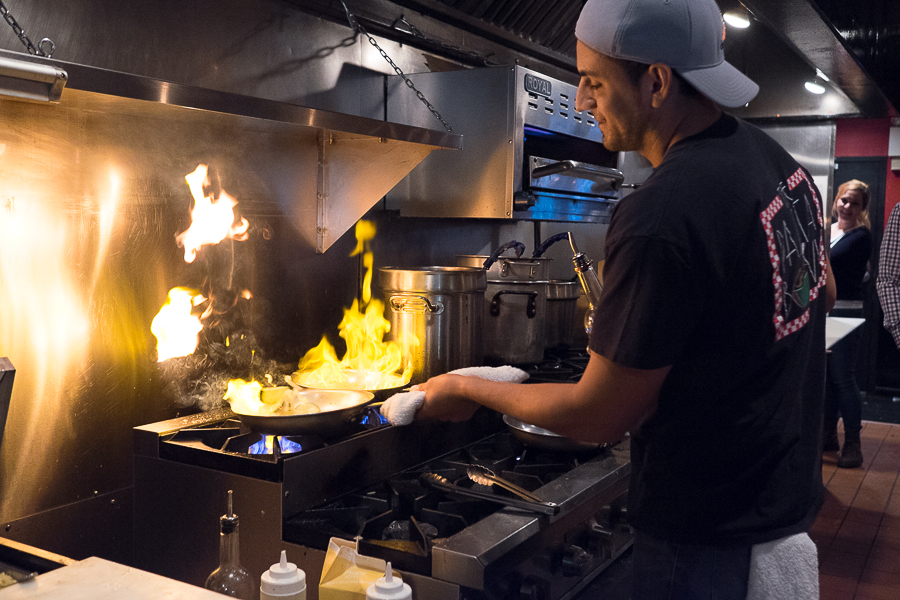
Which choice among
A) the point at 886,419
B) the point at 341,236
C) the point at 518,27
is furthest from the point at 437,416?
the point at 886,419

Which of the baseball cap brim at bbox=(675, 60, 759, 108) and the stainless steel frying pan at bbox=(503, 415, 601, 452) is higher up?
the baseball cap brim at bbox=(675, 60, 759, 108)

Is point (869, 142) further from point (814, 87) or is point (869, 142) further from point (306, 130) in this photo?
point (306, 130)

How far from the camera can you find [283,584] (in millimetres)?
1318

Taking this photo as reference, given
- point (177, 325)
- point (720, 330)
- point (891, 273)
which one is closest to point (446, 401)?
point (720, 330)

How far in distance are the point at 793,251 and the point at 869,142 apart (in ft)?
22.8

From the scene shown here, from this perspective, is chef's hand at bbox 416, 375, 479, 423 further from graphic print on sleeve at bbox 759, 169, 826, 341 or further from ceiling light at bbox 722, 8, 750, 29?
ceiling light at bbox 722, 8, 750, 29

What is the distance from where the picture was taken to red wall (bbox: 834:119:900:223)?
7.07 meters

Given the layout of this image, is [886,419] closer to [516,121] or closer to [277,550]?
[516,121]

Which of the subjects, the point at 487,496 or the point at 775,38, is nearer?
the point at 487,496

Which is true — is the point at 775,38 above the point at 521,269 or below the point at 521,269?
above

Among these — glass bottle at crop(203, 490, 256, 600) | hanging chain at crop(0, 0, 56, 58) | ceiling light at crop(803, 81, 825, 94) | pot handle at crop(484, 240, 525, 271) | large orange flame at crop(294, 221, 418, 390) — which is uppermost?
ceiling light at crop(803, 81, 825, 94)

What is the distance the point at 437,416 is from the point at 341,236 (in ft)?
3.68

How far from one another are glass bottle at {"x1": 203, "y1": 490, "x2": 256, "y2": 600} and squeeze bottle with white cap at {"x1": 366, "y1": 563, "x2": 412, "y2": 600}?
0.31 m

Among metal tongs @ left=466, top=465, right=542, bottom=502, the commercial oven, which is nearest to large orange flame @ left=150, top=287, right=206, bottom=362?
metal tongs @ left=466, top=465, right=542, bottom=502
